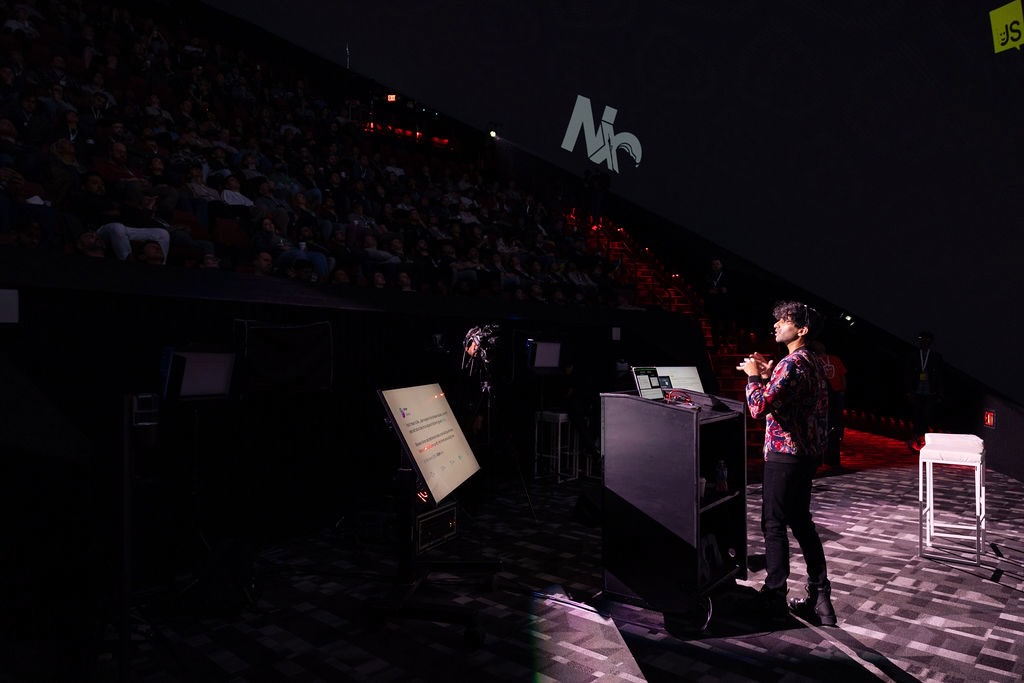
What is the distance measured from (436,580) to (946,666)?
2516 millimetres

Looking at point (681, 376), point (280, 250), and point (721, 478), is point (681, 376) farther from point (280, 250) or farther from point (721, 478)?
point (280, 250)

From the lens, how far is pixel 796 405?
303 cm

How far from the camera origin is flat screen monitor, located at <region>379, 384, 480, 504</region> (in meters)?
2.96

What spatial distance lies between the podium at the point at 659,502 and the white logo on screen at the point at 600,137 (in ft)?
27.3

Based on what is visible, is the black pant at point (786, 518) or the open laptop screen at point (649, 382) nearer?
the black pant at point (786, 518)

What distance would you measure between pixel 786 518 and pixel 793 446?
0.37 metres

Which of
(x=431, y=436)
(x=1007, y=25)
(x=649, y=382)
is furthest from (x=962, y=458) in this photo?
(x=1007, y=25)

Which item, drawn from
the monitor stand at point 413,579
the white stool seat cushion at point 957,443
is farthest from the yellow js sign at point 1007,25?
the monitor stand at point 413,579

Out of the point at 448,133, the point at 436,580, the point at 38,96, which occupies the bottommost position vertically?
the point at 436,580

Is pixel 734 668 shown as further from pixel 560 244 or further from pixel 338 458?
pixel 560 244

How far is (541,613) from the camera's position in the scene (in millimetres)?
3180

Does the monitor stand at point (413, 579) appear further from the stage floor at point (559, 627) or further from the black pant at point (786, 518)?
the black pant at point (786, 518)

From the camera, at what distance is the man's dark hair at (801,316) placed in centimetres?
310

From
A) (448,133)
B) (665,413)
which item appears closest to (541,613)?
(665,413)
